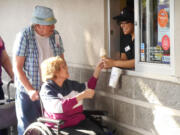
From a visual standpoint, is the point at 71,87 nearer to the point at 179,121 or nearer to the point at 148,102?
the point at 148,102

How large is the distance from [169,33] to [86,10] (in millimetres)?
1368

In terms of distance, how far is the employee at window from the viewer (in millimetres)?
4130

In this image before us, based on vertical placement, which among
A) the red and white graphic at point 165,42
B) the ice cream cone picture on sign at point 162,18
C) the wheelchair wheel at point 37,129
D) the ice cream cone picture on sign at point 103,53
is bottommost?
the wheelchair wheel at point 37,129

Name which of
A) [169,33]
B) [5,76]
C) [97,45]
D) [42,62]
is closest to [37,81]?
[42,62]

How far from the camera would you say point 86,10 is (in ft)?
15.3

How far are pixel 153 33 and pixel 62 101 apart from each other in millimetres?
1184

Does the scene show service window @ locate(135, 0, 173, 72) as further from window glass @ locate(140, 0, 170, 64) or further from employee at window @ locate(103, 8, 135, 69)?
employee at window @ locate(103, 8, 135, 69)

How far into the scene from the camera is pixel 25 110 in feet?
13.5

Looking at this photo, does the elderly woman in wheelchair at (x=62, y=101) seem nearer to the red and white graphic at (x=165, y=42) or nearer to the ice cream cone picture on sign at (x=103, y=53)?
the ice cream cone picture on sign at (x=103, y=53)

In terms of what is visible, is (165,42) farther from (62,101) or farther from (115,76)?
(62,101)

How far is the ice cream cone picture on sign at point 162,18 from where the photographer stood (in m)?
3.64

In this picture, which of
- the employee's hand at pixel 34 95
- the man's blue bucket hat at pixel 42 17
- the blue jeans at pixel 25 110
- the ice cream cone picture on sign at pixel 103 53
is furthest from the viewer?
the ice cream cone picture on sign at pixel 103 53

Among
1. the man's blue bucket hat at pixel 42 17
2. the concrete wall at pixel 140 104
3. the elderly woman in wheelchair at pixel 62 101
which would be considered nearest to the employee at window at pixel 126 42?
the concrete wall at pixel 140 104

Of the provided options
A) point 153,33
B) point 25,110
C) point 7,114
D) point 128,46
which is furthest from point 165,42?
point 7,114
